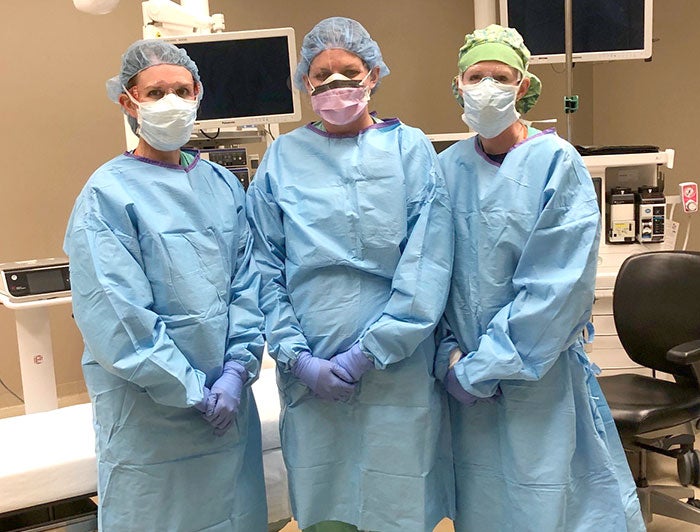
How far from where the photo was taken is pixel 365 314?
4.99 ft

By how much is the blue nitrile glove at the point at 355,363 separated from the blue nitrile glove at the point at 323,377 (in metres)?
0.01

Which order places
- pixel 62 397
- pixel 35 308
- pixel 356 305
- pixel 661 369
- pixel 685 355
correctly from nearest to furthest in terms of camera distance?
pixel 356 305 < pixel 685 355 < pixel 661 369 < pixel 35 308 < pixel 62 397

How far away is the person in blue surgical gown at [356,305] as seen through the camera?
1.50 meters

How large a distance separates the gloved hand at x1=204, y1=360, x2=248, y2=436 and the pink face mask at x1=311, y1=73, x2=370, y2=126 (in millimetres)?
589

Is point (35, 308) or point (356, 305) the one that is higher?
point (356, 305)

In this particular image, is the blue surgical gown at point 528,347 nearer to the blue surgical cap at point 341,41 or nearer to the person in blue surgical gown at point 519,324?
the person in blue surgical gown at point 519,324

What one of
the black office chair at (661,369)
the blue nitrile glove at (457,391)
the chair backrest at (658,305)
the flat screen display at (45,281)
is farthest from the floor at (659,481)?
the flat screen display at (45,281)

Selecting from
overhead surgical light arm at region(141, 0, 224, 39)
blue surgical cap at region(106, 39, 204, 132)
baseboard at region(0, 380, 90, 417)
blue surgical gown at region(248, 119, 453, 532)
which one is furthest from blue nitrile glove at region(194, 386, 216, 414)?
baseboard at region(0, 380, 90, 417)

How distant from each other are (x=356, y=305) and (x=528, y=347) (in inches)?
14.6

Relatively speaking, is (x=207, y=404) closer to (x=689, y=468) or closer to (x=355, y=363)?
(x=355, y=363)

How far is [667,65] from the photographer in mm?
3908

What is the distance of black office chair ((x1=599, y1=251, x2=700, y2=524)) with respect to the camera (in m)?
2.16

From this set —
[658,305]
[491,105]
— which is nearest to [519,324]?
[491,105]

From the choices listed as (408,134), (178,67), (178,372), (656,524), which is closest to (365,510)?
(178,372)
